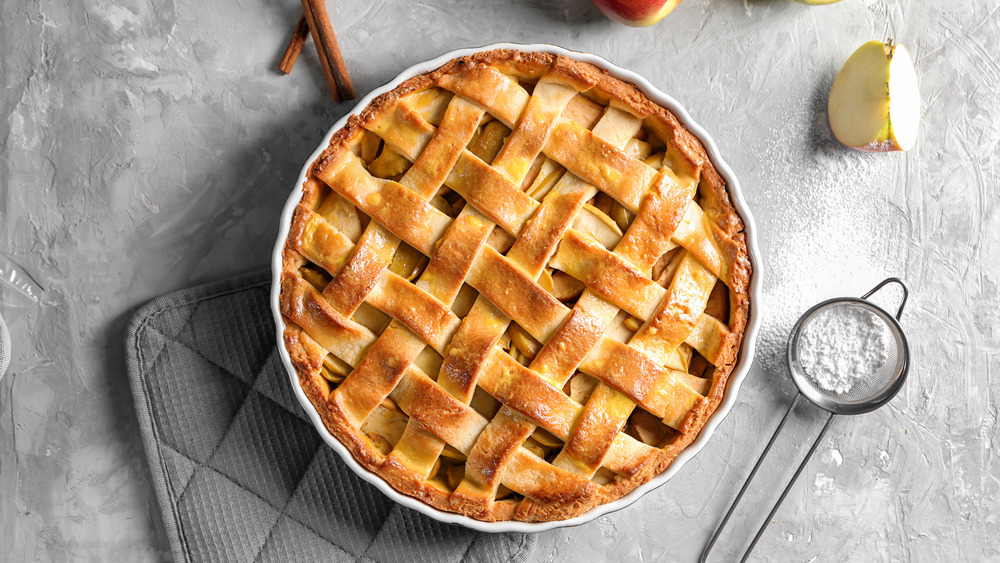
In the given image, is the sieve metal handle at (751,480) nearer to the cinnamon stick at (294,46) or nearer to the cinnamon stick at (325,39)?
the cinnamon stick at (325,39)

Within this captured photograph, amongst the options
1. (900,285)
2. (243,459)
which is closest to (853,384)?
(900,285)

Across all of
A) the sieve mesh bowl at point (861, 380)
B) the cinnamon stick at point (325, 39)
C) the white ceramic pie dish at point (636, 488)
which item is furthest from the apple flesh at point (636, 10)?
the sieve mesh bowl at point (861, 380)

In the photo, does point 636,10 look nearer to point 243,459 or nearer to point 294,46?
point 294,46

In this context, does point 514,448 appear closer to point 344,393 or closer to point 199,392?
point 344,393

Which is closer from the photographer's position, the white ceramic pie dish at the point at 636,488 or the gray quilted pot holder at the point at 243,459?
the white ceramic pie dish at the point at 636,488

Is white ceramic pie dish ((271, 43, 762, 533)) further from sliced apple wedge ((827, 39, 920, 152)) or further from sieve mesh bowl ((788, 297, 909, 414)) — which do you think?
sliced apple wedge ((827, 39, 920, 152))

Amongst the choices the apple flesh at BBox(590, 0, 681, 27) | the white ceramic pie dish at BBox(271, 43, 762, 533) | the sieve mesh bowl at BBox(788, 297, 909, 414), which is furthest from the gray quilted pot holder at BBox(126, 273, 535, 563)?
the apple flesh at BBox(590, 0, 681, 27)
